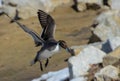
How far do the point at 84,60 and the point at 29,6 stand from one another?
953 centimetres

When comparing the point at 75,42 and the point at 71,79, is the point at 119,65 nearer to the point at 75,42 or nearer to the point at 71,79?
the point at 71,79

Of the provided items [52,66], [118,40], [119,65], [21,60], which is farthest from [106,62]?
[21,60]

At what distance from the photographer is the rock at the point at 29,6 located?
57.7 ft

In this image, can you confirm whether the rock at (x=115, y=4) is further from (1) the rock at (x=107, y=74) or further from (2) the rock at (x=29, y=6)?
(1) the rock at (x=107, y=74)

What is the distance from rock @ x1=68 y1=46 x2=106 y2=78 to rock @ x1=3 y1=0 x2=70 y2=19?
8572 millimetres

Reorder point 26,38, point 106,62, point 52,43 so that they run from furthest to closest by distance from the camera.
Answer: point 26,38
point 106,62
point 52,43

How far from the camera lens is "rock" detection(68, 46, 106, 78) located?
884cm

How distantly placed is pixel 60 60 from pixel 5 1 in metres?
7.60

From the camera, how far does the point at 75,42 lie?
13.4 metres

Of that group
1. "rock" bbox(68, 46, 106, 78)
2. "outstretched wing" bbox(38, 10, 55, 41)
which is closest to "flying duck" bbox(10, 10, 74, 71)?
"outstretched wing" bbox(38, 10, 55, 41)

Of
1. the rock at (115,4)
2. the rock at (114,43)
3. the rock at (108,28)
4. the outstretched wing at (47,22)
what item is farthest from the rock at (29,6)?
the outstretched wing at (47,22)

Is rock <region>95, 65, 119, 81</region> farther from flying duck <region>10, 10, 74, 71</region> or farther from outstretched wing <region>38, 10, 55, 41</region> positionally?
outstretched wing <region>38, 10, 55, 41</region>

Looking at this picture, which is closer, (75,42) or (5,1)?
(75,42)

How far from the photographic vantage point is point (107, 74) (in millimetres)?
8055
